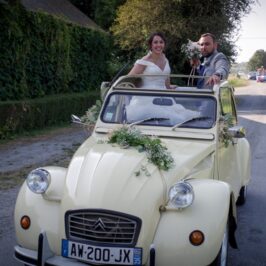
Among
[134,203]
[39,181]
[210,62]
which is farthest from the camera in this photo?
[210,62]

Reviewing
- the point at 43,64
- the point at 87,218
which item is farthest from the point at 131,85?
the point at 43,64

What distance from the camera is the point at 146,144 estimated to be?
471cm

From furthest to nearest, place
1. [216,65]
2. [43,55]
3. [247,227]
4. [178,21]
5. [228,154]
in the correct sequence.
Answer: [178,21]
[43,55]
[216,65]
[247,227]
[228,154]

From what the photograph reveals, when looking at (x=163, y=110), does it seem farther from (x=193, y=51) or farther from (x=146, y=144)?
(x=193, y=51)

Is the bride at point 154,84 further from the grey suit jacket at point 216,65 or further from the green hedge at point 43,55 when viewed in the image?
the green hedge at point 43,55

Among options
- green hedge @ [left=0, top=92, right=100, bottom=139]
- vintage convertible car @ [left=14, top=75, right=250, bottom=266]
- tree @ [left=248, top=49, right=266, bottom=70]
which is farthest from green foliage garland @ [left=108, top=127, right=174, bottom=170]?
tree @ [left=248, top=49, right=266, bottom=70]

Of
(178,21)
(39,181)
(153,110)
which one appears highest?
(178,21)

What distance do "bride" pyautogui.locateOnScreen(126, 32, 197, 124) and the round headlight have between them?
138cm

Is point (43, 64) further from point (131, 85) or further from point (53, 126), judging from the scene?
point (131, 85)

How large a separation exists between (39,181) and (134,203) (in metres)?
1.03

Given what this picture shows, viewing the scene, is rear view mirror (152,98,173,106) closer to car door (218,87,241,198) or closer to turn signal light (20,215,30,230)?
car door (218,87,241,198)

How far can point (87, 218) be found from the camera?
400cm

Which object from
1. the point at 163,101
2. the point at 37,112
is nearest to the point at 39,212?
the point at 163,101

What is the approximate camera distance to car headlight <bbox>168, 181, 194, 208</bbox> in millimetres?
4066
